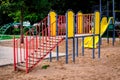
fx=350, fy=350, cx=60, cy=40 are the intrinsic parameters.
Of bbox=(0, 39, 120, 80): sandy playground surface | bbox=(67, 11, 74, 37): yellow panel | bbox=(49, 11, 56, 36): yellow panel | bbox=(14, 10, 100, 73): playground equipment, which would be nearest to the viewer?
bbox=(0, 39, 120, 80): sandy playground surface

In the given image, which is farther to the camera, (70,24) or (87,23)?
(87,23)

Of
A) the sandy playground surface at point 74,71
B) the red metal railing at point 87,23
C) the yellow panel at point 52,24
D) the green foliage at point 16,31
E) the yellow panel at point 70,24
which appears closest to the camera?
the sandy playground surface at point 74,71

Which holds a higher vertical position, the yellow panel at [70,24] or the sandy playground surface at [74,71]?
the yellow panel at [70,24]

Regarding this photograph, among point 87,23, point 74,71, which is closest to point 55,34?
point 87,23

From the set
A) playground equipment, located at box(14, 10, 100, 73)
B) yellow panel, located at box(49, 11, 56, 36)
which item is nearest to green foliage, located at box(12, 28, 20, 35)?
playground equipment, located at box(14, 10, 100, 73)

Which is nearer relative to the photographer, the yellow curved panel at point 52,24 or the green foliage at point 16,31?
the yellow curved panel at point 52,24

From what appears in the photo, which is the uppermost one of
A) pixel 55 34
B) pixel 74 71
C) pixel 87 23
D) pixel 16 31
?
pixel 87 23

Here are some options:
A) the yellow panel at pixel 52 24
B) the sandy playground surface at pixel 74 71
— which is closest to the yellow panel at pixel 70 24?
the yellow panel at pixel 52 24

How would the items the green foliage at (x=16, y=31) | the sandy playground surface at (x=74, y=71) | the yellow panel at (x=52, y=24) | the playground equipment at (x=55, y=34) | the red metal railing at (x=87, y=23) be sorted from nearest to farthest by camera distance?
1. the sandy playground surface at (x=74, y=71)
2. the playground equipment at (x=55, y=34)
3. the yellow panel at (x=52, y=24)
4. the red metal railing at (x=87, y=23)
5. the green foliage at (x=16, y=31)

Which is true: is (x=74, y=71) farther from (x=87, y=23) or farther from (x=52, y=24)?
(x=87, y=23)

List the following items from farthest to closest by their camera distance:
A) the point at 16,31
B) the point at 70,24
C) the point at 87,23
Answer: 1. the point at 16,31
2. the point at 87,23
3. the point at 70,24

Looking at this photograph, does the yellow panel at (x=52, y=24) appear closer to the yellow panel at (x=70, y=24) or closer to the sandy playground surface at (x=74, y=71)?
the yellow panel at (x=70, y=24)

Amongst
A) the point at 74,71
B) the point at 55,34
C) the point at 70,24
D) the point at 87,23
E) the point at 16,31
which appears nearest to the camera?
the point at 74,71

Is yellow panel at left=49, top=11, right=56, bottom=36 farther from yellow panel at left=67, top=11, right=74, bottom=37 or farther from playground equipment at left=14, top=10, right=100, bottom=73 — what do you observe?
yellow panel at left=67, top=11, right=74, bottom=37
